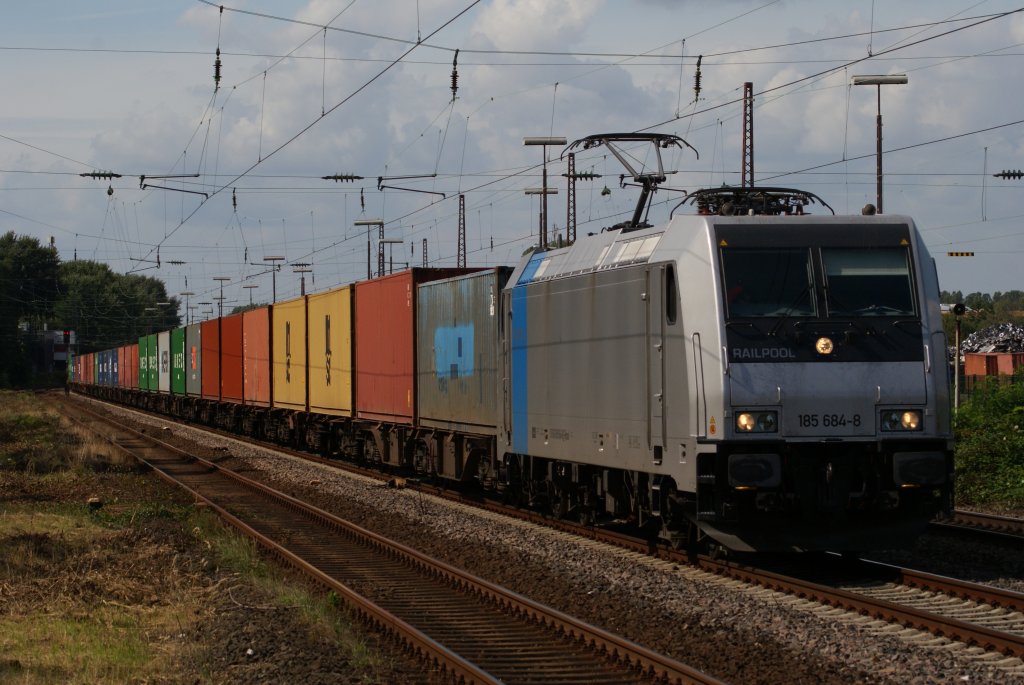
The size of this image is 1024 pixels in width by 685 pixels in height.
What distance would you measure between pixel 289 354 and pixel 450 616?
23.2 m

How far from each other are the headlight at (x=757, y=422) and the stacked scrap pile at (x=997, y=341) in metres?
43.6

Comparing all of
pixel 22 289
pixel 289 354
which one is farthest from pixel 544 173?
pixel 22 289

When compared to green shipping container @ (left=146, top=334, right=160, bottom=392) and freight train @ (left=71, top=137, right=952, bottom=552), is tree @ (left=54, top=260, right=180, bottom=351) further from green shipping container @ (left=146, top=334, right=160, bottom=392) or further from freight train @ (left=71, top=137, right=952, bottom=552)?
freight train @ (left=71, top=137, right=952, bottom=552)

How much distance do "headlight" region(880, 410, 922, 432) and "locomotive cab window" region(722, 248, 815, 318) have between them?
1171 millimetres

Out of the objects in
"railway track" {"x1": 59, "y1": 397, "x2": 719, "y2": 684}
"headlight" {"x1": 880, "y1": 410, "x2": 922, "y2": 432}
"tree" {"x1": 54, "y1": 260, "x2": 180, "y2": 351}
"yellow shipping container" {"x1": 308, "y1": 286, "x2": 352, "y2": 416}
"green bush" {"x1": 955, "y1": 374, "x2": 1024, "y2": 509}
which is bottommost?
"railway track" {"x1": 59, "y1": 397, "x2": 719, "y2": 684}

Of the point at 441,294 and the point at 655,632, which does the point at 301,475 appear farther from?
the point at 655,632

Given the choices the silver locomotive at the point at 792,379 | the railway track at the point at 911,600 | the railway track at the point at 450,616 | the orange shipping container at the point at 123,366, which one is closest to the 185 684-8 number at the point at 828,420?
the silver locomotive at the point at 792,379

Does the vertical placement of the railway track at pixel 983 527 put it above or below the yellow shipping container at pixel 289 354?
below

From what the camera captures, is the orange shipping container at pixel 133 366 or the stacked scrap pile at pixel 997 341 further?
the orange shipping container at pixel 133 366

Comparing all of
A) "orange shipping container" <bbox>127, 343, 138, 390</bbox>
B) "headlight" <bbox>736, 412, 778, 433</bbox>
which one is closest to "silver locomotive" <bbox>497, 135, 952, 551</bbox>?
"headlight" <bbox>736, 412, 778, 433</bbox>

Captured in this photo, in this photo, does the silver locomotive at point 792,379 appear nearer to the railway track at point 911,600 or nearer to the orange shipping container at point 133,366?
the railway track at point 911,600

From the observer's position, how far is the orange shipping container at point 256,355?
36312 millimetres

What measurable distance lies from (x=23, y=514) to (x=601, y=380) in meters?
9.46

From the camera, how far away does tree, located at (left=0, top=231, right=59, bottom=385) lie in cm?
10688
